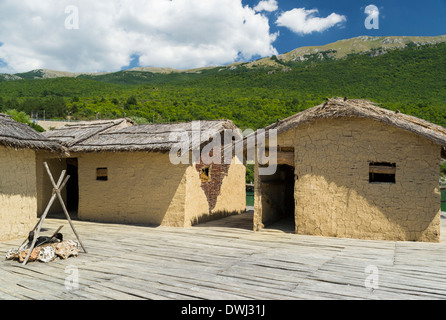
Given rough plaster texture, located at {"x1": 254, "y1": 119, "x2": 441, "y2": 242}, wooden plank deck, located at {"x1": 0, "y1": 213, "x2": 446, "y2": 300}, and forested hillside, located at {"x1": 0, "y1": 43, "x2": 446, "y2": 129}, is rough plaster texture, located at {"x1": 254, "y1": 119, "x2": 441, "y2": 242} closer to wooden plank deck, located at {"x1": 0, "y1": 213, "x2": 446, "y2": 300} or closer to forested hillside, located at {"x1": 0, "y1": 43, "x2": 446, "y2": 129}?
wooden plank deck, located at {"x1": 0, "y1": 213, "x2": 446, "y2": 300}

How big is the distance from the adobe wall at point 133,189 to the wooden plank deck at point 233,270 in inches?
61.5

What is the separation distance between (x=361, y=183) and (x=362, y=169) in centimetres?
32

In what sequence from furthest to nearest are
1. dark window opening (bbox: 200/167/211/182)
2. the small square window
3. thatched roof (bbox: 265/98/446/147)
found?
the small square window → dark window opening (bbox: 200/167/211/182) → thatched roof (bbox: 265/98/446/147)

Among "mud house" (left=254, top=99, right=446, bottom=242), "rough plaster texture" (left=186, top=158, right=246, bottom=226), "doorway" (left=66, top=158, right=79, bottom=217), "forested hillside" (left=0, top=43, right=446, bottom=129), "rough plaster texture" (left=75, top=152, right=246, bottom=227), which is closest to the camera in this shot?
"mud house" (left=254, top=99, right=446, bottom=242)

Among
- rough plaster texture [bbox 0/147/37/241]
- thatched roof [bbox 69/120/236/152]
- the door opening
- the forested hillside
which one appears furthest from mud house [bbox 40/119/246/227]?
the forested hillside

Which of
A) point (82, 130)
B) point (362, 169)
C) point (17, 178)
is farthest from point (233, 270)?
point (82, 130)

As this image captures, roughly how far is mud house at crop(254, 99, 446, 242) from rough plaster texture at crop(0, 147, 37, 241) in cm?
620

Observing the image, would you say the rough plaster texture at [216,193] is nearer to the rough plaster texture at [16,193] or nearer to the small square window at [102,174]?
the small square window at [102,174]

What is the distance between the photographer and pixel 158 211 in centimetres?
1037

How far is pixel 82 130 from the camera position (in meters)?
13.1

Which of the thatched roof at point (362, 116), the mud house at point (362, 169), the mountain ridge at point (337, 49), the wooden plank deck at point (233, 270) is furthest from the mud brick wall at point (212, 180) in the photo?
the mountain ridge at point (337, 49)

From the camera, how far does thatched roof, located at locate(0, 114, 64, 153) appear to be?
7.94 metres

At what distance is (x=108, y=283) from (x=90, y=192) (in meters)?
6.89

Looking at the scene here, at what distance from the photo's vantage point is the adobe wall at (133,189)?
10.1 meters
